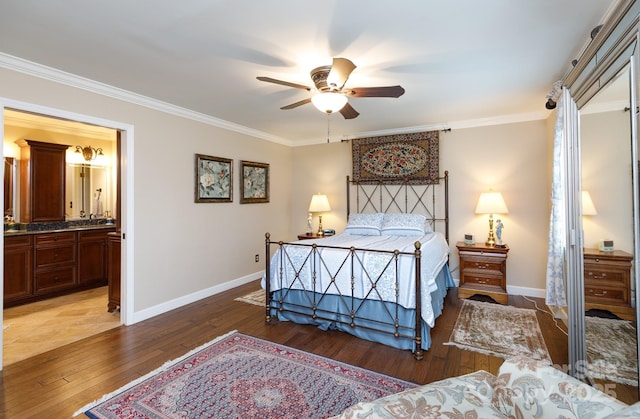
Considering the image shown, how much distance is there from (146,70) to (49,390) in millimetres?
2660

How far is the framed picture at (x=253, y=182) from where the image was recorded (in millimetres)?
5004

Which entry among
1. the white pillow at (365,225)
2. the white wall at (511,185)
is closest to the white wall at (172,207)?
the white pillow at (365,225)

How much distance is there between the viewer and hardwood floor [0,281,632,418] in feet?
7.13

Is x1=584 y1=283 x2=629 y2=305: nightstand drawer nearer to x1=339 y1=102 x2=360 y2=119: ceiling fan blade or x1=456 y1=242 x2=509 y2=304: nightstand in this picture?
x1=456 y1=242 x2=509 y2=304: nightstand

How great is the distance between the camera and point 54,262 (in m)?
4.48

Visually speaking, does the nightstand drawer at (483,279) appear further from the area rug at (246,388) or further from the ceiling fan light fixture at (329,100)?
the ceiling fan light fixture at (329,100)

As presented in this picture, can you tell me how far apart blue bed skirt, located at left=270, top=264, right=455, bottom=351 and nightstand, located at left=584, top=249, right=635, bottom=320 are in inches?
48.7

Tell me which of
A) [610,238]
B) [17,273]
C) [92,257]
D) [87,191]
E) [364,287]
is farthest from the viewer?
[87,191]

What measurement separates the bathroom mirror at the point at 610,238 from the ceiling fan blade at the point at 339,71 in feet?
4.94

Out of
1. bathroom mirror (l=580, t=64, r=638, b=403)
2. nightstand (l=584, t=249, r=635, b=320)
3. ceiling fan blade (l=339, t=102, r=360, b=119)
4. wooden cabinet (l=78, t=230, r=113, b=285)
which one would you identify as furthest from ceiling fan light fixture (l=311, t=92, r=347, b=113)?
wooden cabinet (l=78, t=230, r=113, b=285)

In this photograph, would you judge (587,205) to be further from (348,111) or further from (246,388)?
(246,388)

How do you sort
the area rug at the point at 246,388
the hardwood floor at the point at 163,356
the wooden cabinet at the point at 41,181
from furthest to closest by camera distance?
the wooden cabinet at the point at 41,181 < the hardwood floor at the point at 163,356 < the area rug at the point at 246,388

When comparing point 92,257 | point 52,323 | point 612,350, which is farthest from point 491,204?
point 92,257

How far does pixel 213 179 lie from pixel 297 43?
2.66 meters
